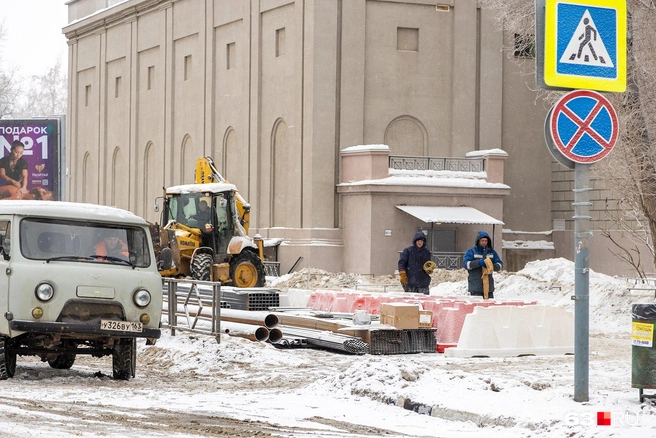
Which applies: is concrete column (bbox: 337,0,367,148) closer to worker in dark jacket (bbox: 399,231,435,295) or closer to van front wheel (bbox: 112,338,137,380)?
worker in dark jacket (bbox: 399,231,435,295)

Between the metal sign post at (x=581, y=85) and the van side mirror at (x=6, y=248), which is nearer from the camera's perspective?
the metal sign post at (x=581, y=85)

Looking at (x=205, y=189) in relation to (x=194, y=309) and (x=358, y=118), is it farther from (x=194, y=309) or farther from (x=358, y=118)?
(x=358, y=118)

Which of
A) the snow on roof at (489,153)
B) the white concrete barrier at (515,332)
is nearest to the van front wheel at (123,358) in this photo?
the white concrete barrier at (515,332)

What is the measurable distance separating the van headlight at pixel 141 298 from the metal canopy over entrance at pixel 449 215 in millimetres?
28025

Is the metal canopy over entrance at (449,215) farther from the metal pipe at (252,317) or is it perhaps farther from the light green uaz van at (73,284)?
the light green uaz van at (73,284)

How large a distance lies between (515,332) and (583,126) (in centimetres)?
838

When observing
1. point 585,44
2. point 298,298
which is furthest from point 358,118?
point 585,44

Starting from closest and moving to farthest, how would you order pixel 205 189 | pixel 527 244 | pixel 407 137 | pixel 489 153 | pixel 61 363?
pixel 61 363
pixel 205 189
pixel 489 153
pixel 407 137
pixel 527 244

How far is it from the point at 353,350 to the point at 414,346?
41.1 inches

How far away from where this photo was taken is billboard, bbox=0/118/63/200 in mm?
35438

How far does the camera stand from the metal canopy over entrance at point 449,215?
42.6m

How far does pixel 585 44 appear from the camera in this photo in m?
11.7

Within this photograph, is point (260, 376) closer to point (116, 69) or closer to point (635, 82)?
point (635, 82)

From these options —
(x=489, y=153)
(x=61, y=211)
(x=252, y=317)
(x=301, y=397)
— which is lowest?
(x=301, y=397)
